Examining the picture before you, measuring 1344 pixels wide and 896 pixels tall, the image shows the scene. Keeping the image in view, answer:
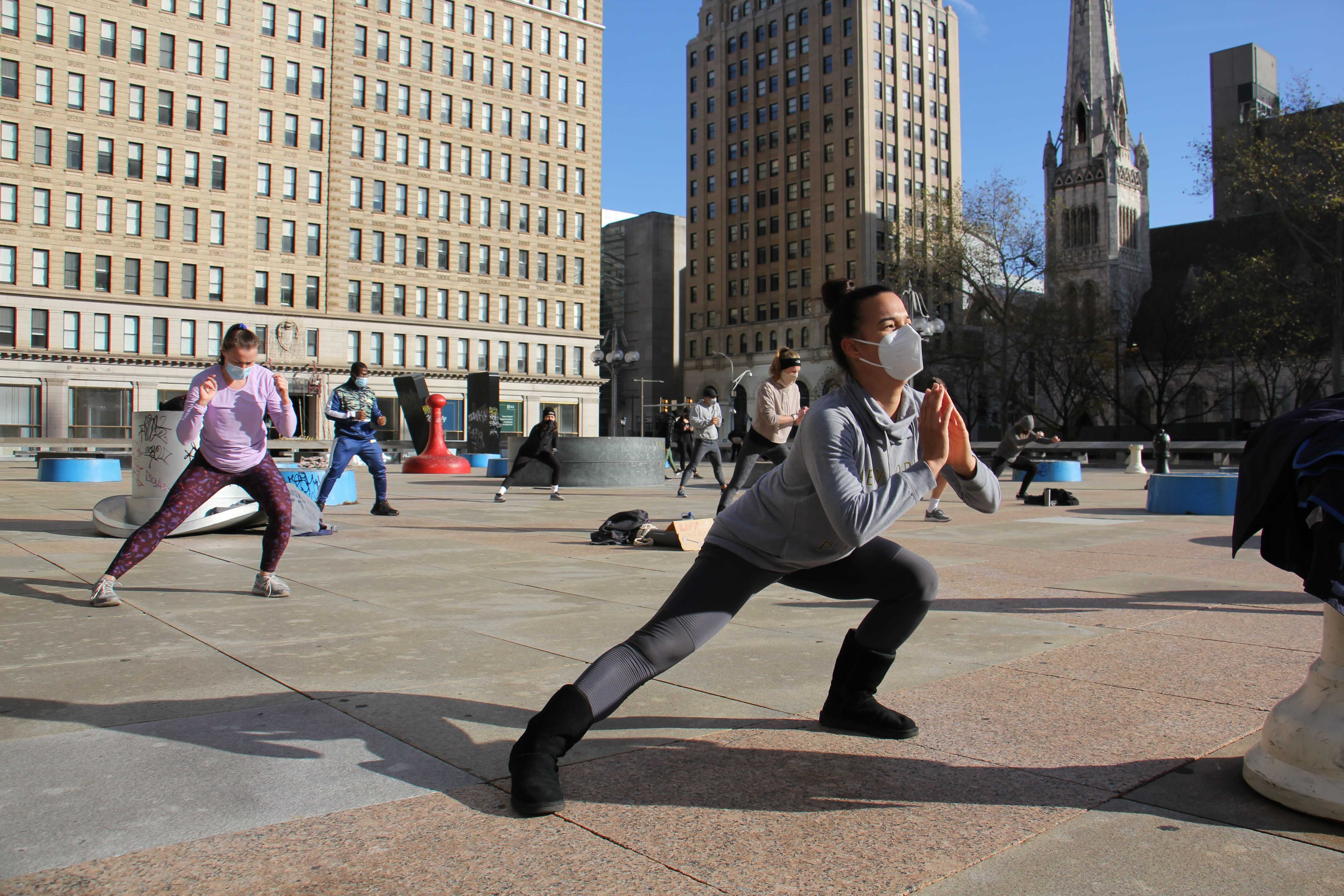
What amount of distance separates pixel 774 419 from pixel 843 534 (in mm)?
5841

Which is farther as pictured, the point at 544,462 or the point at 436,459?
the point at 436,459

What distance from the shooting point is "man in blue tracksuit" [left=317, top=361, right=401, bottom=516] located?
1116 cm

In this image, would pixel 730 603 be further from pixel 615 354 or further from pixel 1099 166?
pixel 1099 166

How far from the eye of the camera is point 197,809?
8.65ft

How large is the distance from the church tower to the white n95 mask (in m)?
85.4

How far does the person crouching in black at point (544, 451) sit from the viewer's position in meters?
15.2

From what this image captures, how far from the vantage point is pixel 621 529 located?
9.27 meters

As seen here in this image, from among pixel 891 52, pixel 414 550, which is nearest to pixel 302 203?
pixel 891 52

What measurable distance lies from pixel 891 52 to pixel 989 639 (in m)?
90.8

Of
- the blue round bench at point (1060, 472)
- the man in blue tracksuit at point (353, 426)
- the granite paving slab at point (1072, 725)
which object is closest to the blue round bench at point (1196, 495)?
the blue round bench at point (1060, 472)

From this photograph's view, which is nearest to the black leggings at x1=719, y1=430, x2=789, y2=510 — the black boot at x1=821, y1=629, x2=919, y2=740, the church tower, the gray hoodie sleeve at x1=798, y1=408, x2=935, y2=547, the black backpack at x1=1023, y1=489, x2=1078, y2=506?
the black boot at x1=821, y1=629, x2=919, y2=740

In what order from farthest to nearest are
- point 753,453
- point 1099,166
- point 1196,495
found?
point 1099,166
point 1196,495
point 753,453

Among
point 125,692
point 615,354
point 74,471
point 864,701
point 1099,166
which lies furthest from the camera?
point 1099,166

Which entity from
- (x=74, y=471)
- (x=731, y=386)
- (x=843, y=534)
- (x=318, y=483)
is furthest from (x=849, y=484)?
(x=731, y=386)
